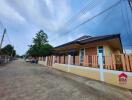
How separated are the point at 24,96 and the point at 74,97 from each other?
203 centimetres

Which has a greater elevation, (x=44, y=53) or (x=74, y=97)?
(x=44, y=53)

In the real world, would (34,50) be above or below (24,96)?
above

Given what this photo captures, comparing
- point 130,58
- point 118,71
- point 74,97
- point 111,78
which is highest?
point 130,58

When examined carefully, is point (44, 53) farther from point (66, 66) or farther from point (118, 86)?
point (118, 86)

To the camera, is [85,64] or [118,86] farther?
[85,64]

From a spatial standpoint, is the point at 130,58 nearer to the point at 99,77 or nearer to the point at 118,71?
the point at 118,71

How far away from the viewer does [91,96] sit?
5.11m

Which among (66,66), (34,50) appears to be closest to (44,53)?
(34,50)

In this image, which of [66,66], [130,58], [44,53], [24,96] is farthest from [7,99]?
[44,53]

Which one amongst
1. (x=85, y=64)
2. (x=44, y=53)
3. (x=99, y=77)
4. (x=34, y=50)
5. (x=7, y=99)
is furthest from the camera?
(x=34, y=50)

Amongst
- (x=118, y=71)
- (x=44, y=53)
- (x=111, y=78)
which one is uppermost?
(x=44, y=53)

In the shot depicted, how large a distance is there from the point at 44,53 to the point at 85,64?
101ft

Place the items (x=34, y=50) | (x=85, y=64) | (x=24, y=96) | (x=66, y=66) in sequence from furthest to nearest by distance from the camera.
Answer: (x=34, y=50) < (x=66, y=66) < (x=85, y=64) < (x=24, y=96)

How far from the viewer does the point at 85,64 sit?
1008 centimetres
